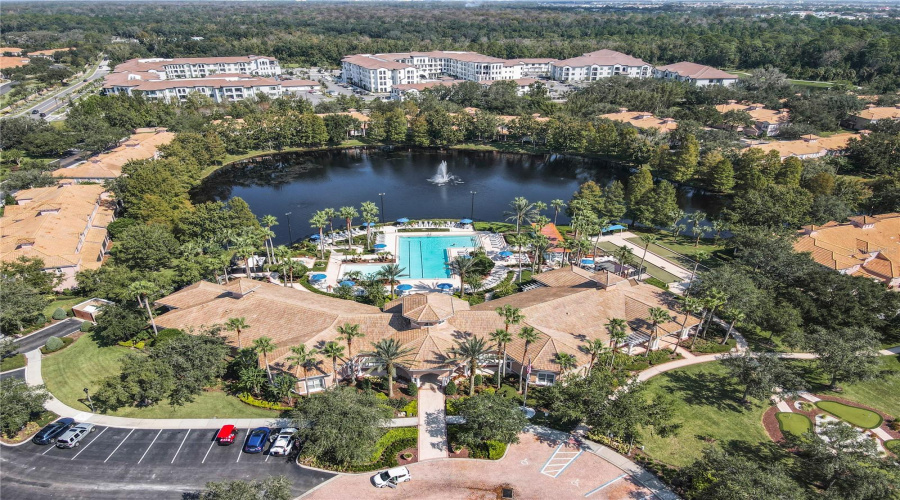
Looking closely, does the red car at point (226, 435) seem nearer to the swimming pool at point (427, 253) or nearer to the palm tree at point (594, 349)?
the swimming pool at point (427, 253)

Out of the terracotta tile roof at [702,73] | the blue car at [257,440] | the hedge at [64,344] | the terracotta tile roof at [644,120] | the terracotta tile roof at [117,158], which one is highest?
the terracotta tile roof at [702,73]

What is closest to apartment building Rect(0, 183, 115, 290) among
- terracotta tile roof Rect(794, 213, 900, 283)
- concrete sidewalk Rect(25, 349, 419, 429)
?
concrete sidewalk Rect(25, 349, 419, 429)

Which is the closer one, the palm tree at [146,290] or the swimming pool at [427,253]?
the palm tree at [146,290]

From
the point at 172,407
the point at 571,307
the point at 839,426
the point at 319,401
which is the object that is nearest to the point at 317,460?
the point at 319,401

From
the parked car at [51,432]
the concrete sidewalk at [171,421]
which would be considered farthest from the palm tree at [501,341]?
the parked car at [51,432]

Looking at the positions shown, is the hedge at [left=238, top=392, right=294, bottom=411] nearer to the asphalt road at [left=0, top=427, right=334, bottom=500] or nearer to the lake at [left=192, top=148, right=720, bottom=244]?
the asphalt road at [left=0, top=427, right=334, bottom=500]

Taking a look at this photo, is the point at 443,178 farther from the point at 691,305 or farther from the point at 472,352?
the point at 472,352
